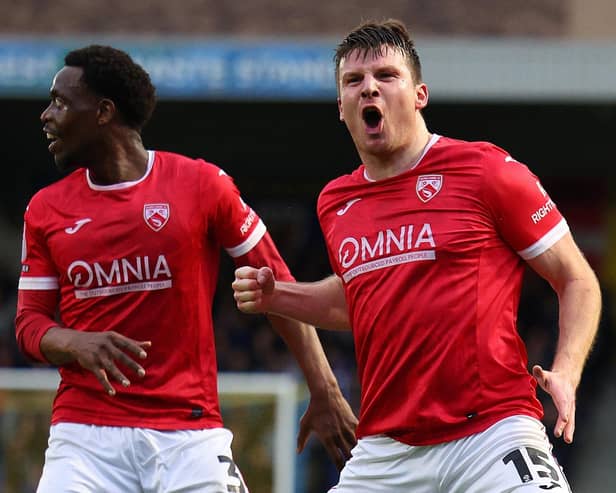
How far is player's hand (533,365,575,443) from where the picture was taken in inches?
155

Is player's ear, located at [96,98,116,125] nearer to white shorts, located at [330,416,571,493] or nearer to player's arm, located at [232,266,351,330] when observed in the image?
player's arm, located at [232,266,351,330]

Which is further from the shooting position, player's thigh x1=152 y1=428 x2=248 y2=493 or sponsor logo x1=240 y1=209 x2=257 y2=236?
sponsor logo x1=240 y1=209 x2=257 y2=236

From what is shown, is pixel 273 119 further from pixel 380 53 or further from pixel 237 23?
pixel 380 53

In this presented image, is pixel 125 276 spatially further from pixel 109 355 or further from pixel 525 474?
pixel 525 474

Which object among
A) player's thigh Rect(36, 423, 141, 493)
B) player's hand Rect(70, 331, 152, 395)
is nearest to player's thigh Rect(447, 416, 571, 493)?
player's hand Rect(70, 331, 152, 395)

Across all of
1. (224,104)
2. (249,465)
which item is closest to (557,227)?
(249,465)

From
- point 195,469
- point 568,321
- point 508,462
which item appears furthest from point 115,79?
point 508,462

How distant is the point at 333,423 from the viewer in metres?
5.22

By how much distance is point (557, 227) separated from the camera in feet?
14.5

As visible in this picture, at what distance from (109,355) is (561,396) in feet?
5.40

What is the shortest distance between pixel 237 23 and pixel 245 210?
9901mm

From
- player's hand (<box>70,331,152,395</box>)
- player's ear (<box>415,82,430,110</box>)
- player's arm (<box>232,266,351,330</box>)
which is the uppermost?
player's ear (<box>415,82,430,110</box>)

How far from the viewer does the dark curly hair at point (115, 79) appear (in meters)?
5.42

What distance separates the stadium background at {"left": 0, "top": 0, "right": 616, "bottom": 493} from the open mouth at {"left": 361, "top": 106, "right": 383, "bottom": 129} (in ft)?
28.4
